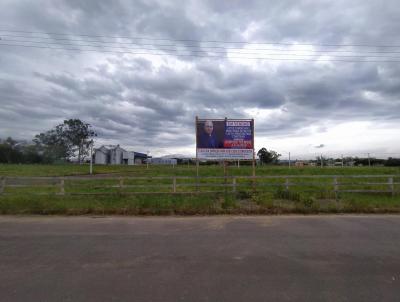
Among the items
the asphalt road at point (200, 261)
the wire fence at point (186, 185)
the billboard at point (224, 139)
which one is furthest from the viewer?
the billboard at point (224, 139)

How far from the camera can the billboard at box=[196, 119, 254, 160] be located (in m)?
14.6

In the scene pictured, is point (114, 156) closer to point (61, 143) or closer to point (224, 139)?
point (61, 143)

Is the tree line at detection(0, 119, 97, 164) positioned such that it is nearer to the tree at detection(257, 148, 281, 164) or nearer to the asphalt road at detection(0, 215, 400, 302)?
the tree at detection(257, 148, 281, 164)

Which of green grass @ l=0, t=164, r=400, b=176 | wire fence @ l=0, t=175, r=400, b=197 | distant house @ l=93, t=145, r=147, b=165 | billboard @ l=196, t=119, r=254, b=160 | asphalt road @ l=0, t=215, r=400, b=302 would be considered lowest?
asphalt road @ l=0, t=215, r=400, b=302

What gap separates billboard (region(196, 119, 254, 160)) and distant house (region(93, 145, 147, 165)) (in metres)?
100

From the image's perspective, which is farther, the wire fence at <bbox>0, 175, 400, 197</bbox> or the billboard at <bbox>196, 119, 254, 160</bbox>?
the billboard at <bbox>196, 119, 254, 160</bbox>

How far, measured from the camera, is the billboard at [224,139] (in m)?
14.6

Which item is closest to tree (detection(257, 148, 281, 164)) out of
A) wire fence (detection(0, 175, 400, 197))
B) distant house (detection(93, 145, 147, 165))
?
distant house (detection(93, 145, 147, 165))

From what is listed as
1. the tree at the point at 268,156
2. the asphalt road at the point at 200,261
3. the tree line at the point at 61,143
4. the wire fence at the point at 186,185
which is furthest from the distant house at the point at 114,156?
the asphalt road at the point at 200,261

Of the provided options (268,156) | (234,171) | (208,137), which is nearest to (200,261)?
(208,137)

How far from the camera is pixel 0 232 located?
300 inches

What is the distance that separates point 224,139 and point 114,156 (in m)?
107

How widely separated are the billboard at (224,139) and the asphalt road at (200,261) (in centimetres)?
626

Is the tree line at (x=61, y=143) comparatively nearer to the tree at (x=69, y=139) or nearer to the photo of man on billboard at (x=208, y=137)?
the tree at (x=69, y=139)
